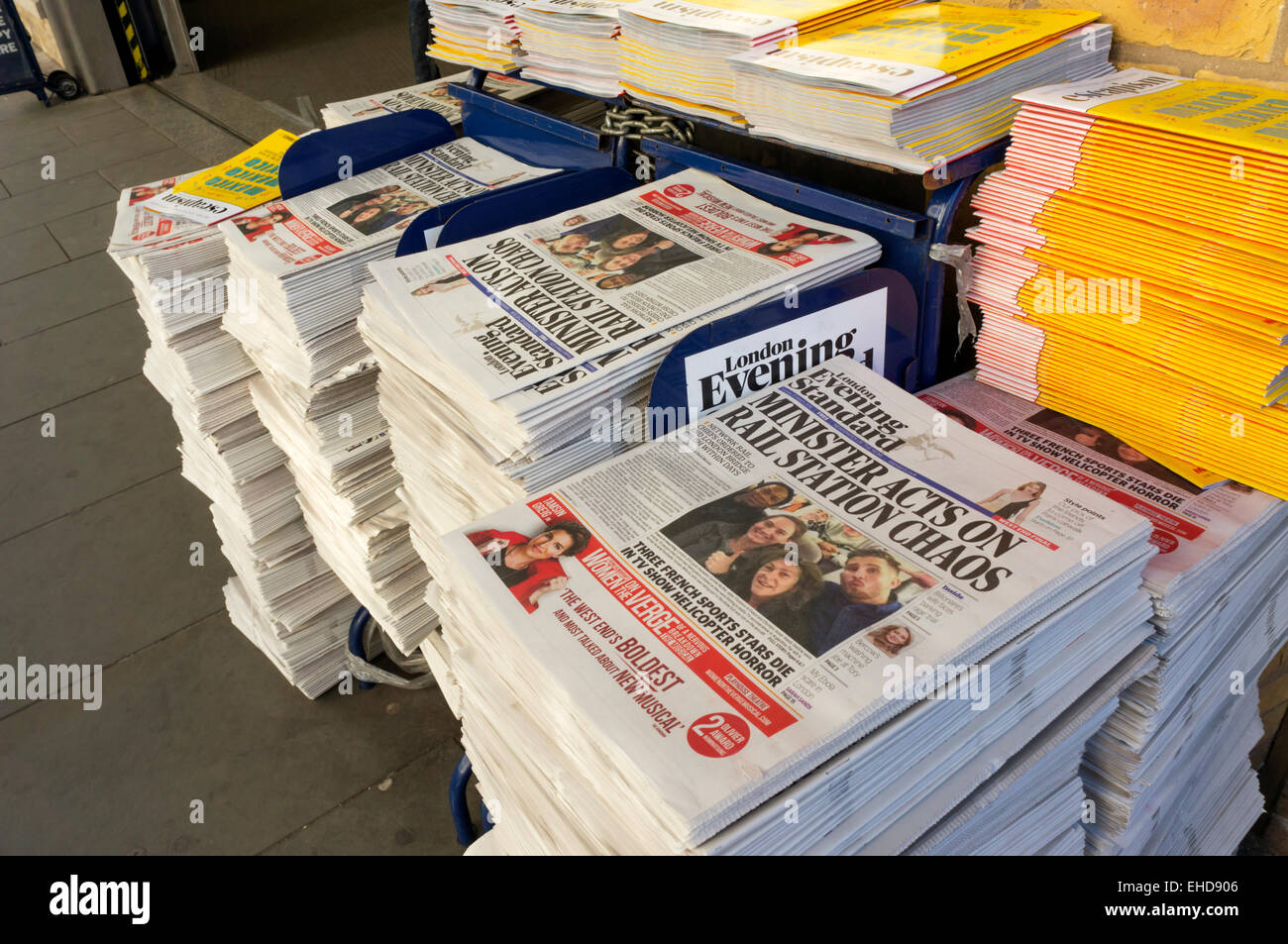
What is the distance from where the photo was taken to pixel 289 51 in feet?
20.5

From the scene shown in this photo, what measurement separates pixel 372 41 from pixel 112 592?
15.4 feet

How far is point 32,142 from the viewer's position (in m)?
5.97

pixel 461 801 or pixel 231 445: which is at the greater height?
pixel 231 445

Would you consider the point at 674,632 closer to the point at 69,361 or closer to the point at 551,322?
the point at 551,322

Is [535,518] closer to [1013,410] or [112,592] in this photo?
[1013,410]

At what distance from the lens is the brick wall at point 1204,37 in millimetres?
1131

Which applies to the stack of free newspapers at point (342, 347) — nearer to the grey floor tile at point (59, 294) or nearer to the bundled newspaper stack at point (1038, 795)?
the bundled newspaper stack at point (1038, 795)

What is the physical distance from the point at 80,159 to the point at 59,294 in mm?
1955

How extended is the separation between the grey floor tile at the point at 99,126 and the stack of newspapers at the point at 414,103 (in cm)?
469

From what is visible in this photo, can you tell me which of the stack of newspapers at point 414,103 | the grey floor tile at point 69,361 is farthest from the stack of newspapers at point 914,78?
the grey floor tile at point 69,361

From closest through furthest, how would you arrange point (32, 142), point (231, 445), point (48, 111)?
point (231, 445) < point (32, 142) < point (48, 111)
